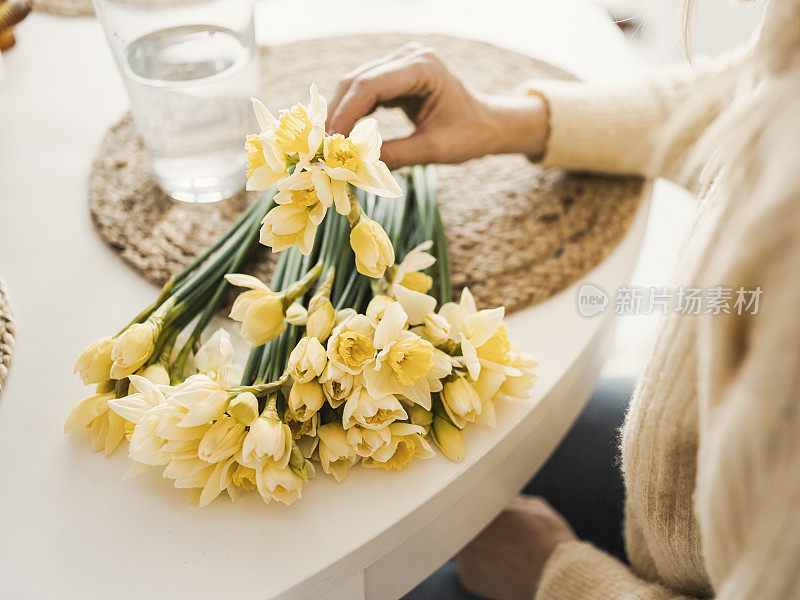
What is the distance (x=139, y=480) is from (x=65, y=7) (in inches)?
25.4

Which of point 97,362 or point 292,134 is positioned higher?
point 292,134

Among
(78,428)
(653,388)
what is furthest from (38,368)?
(653,388)

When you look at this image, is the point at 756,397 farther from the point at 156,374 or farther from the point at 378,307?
the point at 156,374

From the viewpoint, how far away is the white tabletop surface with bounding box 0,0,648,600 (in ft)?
1.14

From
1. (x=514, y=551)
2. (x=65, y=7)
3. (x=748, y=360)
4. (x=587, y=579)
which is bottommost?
(x=514, y=551)

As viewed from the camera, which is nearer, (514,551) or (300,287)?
(300,287)

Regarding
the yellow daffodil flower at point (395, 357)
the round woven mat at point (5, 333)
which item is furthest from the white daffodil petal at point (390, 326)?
the round woven mat at point (5, 333)

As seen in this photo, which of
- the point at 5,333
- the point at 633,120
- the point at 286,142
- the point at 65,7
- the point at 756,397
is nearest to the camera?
the point at 756,397

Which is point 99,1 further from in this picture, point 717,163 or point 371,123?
point 717,163

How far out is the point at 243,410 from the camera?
0.35 meters

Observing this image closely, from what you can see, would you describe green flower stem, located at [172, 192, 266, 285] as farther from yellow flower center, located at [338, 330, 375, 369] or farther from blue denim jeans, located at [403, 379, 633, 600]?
blue denim jeans, located at [403, 379, 633, 600]

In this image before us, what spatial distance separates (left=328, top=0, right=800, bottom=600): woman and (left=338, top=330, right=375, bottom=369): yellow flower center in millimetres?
154

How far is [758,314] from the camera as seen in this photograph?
0.25 meters

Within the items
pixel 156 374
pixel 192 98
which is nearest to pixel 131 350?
pixel 156 374
